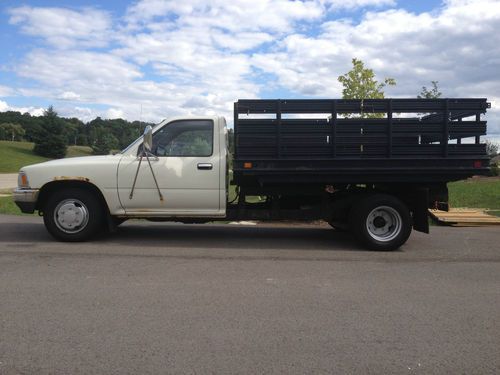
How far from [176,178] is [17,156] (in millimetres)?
64709

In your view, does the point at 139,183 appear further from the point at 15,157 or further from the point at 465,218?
the point at 15,157

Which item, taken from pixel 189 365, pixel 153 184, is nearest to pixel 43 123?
pixel 153 184

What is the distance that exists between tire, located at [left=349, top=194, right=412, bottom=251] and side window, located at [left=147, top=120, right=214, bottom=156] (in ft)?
8.34

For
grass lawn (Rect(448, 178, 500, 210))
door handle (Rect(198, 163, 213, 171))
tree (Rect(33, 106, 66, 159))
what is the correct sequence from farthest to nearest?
tree (Rect(33, 106, 66, 159)) < grass lawn (Rect(448, 178, 500, 210)) < door handle (Rect(198, 163, 213, 171))

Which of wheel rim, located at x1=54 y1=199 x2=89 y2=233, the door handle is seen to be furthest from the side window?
wheel rim, located at x1=54 y1=199 x2=89 y2=233

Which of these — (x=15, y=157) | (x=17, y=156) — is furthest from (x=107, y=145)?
(x=17, y=156)

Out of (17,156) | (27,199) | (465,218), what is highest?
(17,156)

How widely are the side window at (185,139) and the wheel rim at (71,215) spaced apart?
1430 mm

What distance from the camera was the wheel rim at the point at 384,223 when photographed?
755cm

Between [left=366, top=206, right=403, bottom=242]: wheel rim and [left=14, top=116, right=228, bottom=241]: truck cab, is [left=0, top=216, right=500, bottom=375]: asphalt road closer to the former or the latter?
[left=366, top=206, right=403, bottom=242]: wheel rim

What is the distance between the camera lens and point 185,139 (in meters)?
7.60

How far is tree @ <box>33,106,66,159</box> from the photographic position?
220 feet

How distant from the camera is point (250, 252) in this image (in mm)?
7320

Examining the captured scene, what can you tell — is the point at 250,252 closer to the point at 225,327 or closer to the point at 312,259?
the point at 312,259
